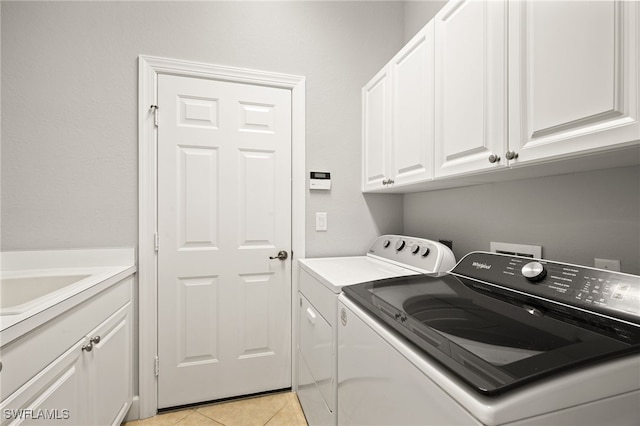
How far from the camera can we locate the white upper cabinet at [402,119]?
1.35 m

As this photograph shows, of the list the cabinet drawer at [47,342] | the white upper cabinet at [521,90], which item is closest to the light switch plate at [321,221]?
the white upper cabinet at [521,90]

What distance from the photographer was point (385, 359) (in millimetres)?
787

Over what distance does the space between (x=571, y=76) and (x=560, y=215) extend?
0.57 metres

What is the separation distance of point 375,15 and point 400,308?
2191 millimetres

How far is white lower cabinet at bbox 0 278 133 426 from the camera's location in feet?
2.61

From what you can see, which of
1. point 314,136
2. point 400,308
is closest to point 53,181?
point 314,136

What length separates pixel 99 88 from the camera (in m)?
1.63

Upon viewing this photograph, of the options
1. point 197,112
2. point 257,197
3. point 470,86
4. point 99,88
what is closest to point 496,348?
point 470,86

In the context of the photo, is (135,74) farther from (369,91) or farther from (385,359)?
(385,359)

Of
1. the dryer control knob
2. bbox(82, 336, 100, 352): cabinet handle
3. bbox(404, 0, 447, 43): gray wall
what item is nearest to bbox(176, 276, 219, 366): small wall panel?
bbox(82, 336, 100, 352): cabinet handle

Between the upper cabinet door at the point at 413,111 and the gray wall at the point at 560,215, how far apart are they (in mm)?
358

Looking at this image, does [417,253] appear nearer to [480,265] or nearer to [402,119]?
[480,265]

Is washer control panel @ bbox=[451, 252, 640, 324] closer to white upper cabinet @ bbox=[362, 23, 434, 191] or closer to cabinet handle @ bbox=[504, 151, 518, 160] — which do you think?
cabinet handle @ bbox=[504, 151, 518, 160]

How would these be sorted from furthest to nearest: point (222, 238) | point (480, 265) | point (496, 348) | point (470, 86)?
point (222, 238) < point (480, 265) < point (470, 86) < point (496, 348)
